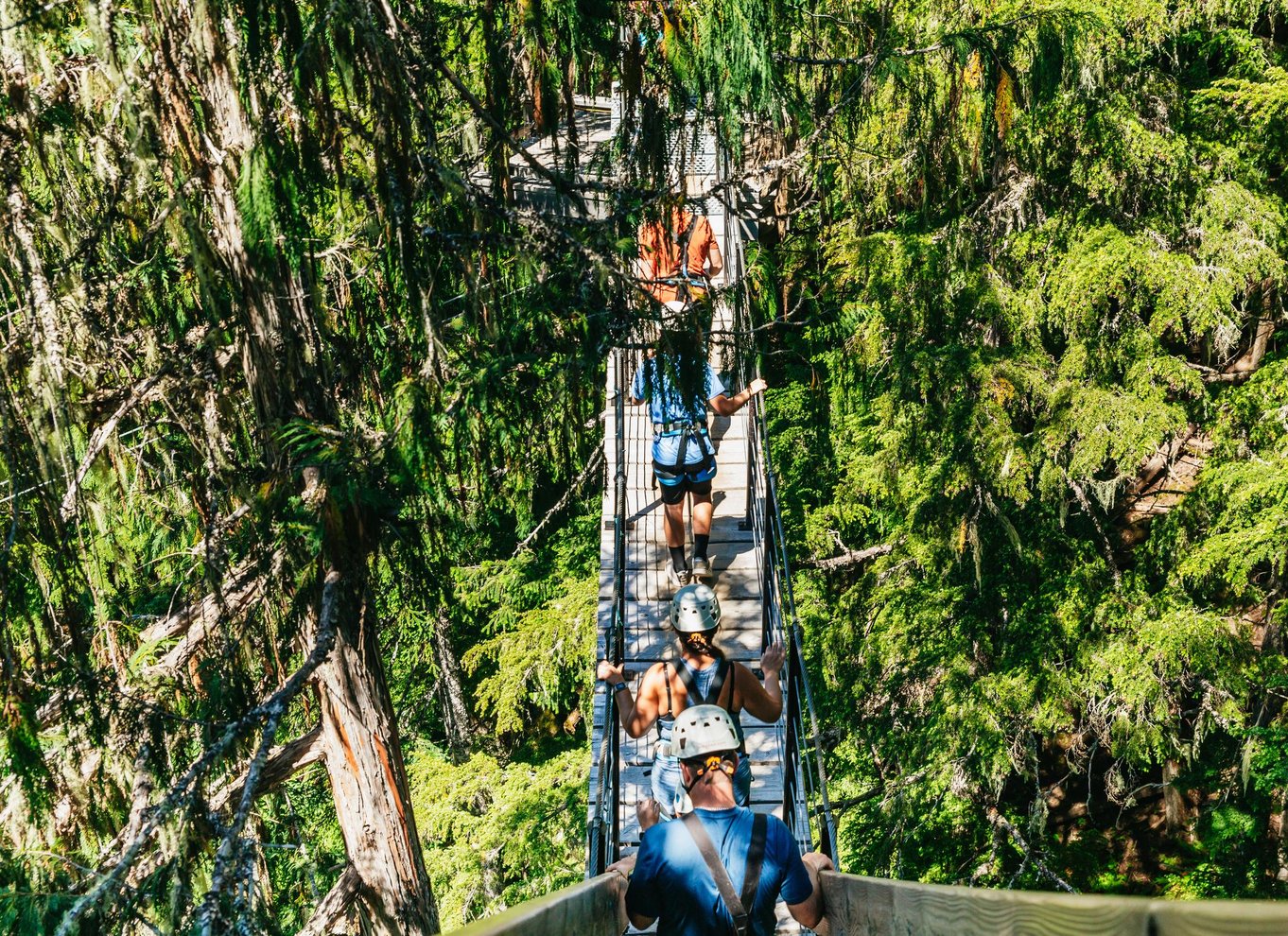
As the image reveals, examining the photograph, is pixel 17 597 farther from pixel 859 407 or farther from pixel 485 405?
pixel 859 407

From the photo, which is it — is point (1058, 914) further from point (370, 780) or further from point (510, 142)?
point (370, 780)

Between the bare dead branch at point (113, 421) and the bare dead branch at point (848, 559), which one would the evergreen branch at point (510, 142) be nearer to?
the bare dead branch at point (113, 421)

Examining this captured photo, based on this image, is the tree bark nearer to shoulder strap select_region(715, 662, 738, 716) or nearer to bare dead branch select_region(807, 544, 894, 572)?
shoulder strap select_region(715, 662, 738, 716)

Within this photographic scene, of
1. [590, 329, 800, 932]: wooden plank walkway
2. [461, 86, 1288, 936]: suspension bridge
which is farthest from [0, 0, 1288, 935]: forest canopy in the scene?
[590, 329, 800, 932]: wooden plank walkway

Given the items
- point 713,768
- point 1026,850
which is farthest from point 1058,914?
point 1026,850

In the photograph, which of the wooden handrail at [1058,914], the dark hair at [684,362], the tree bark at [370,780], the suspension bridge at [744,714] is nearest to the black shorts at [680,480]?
the suspension bridge at [744,714]

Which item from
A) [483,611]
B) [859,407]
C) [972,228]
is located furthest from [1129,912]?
[483,611]
